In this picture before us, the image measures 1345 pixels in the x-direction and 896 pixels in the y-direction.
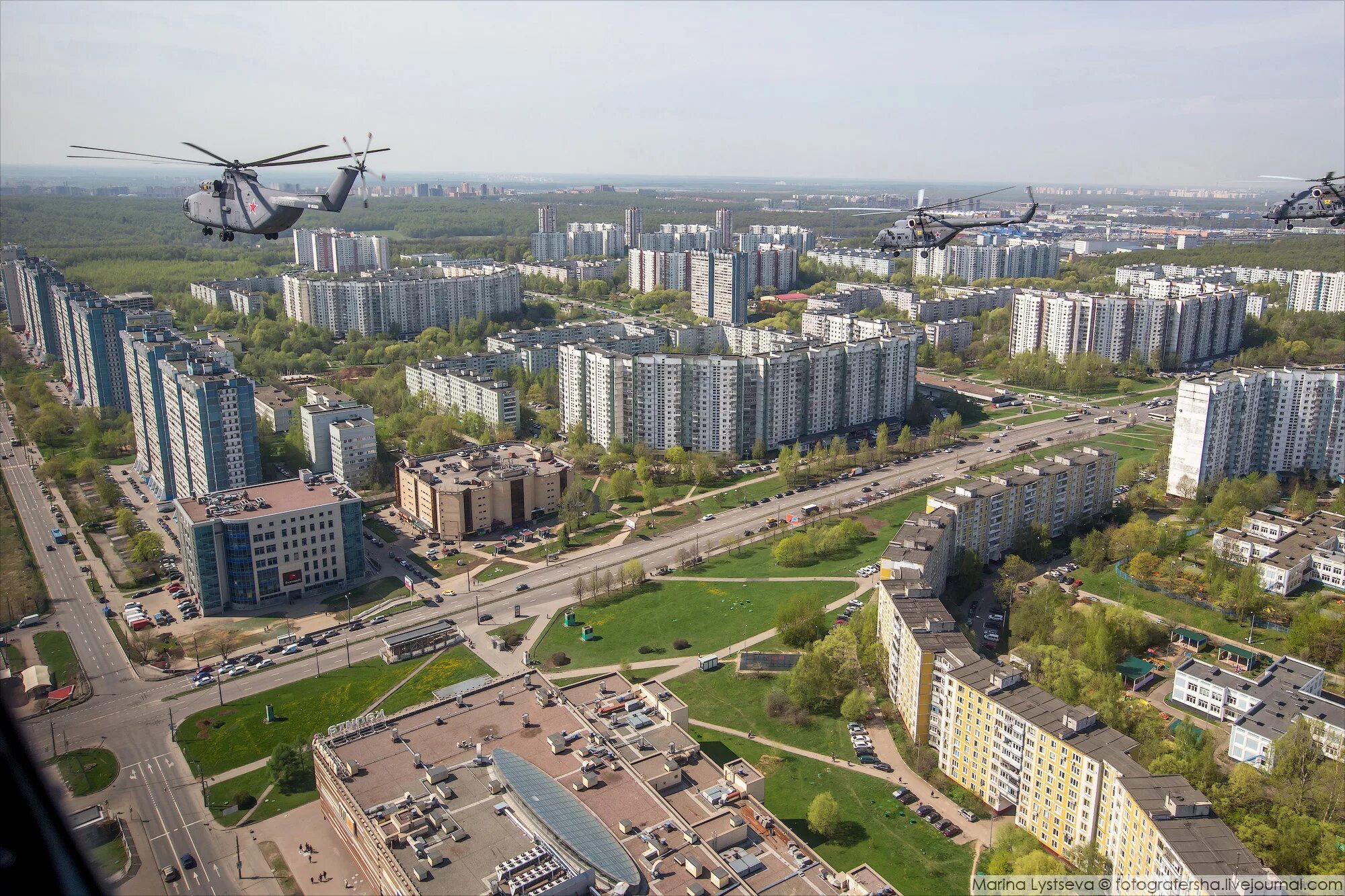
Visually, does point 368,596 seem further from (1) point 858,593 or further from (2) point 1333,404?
(2) point 1333,404

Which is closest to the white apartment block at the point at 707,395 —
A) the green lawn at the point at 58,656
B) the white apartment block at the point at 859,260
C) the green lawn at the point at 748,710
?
the green lawn at the point at 748,710

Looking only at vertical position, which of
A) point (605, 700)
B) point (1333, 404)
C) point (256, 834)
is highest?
point (1333, 404)

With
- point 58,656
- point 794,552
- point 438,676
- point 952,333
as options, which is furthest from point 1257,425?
point 58,656

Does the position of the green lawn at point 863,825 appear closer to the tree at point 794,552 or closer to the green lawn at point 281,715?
the green lawn at point 281,715

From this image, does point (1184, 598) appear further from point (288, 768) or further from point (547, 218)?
point (547, 218)

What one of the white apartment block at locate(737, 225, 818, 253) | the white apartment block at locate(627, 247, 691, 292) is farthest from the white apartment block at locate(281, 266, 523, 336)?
the white apartment block at locate(737, 225, 818, 253)

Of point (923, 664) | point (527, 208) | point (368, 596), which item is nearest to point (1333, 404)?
point (923, 664)

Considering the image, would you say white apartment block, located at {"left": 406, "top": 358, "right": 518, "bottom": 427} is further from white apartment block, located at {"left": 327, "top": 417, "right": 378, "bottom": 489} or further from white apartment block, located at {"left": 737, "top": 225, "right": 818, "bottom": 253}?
white apartment block, located at {"left": 737, "top": 225, "right": 818, "bottom": 253}
